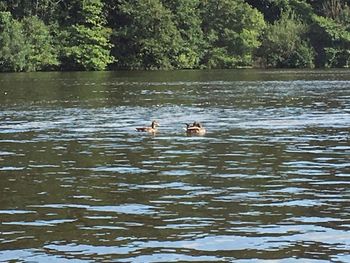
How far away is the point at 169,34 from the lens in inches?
4259

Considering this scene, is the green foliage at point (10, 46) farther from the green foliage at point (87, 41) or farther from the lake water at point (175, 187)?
the lake water at point (175, 187)

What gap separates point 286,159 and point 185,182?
4.89m

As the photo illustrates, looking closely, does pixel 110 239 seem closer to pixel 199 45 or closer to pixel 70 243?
pixel 70 243

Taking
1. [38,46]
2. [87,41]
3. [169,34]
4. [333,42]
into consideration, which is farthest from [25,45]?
[333,42]

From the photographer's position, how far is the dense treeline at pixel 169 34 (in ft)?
331

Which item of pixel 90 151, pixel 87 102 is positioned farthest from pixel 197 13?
pixel 90 151

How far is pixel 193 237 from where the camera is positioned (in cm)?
1488

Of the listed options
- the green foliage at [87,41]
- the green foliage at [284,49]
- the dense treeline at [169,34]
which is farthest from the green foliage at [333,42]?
the green foliage at [87,41]

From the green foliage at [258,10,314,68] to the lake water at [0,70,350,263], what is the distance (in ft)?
250

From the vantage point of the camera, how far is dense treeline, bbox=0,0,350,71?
10094cm

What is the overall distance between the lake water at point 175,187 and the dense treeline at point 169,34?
6078cm

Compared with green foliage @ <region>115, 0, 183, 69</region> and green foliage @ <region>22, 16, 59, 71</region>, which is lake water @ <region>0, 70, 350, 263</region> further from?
green foliage @ <region>115, 0, 183, 69</region>

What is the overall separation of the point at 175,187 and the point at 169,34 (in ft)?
293

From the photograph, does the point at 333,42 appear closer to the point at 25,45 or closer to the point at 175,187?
the point at 25,45
